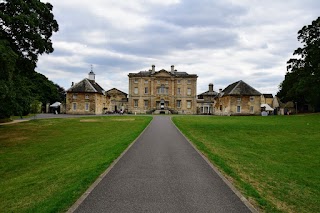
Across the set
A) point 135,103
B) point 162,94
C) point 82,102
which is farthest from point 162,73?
point 82,102

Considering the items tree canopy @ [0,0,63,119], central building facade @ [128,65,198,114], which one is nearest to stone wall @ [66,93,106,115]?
central building facade @ [128,65,198,114]

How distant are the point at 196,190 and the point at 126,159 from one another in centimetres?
485

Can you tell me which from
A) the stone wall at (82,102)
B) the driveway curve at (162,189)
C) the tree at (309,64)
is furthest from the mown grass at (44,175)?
the stone wall at (82,102)

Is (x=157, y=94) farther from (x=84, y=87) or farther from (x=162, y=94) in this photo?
(x=84, y=87)

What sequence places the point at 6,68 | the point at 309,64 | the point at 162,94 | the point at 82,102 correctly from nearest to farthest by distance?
the point at 6,68
the point at 309,64
the point at 82,102
the point at 162,94

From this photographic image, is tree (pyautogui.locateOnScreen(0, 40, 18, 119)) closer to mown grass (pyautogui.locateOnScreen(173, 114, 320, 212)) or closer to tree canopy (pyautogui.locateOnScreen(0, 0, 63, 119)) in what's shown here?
tree canopy (pyautogui.locateOnScreen(0, 0, 63, 119))

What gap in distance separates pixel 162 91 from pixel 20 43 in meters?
57.4

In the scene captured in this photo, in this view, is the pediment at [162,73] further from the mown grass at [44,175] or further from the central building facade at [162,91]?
the mown grass at [44,175]

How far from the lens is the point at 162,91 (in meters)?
78.1

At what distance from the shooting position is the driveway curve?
6336 mm

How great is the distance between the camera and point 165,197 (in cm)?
700

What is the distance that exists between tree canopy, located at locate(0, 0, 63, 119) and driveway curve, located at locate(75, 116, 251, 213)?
406 inches

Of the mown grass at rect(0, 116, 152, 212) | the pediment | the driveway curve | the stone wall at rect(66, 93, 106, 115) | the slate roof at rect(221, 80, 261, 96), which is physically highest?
the pediment

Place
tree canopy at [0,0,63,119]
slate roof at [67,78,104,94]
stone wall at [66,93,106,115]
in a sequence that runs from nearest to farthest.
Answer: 1. tree canopy at [0,0,63,119]
2. slate roof at [67,78,104,94]
3. stone wall at [66,93,106,115]
